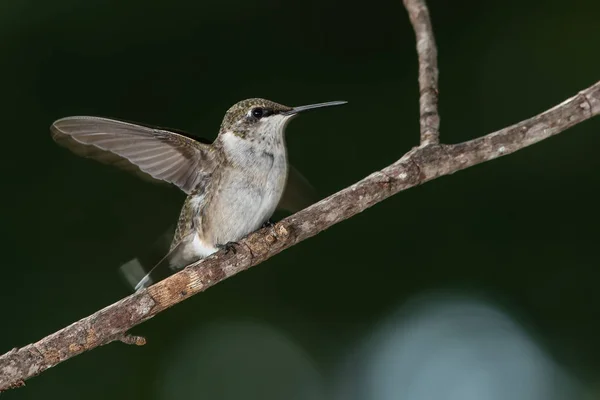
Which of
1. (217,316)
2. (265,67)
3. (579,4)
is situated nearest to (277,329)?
(217,316)

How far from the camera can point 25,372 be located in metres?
2.45

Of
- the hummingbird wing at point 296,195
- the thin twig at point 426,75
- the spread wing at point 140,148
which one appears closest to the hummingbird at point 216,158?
the spread wing at point 140,148

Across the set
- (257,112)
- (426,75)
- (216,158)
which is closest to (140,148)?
(216,158)

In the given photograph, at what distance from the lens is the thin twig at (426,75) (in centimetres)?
291

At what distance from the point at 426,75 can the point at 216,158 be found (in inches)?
35.4

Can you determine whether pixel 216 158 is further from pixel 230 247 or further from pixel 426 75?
pixel 426 75

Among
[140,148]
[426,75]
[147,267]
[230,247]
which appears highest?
[426,75]

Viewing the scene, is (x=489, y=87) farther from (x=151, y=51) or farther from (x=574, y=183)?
(x=151, y=51)

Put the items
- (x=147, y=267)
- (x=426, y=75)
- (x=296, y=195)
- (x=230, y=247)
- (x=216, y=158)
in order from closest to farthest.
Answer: (x=230, y=247) < (x=426, y=75) < (x=216, y=158) < (x=296, y=195) < (x=147, y=267)

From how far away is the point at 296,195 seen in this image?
3.46 metres

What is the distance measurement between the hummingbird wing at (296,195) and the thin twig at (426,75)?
661mm

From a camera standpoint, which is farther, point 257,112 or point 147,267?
point 147,267

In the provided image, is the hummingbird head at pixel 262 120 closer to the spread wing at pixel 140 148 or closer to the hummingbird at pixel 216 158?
the hummingbird at pixel 216 158

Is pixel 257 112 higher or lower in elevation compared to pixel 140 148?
higher
